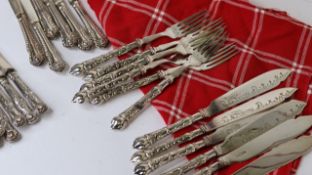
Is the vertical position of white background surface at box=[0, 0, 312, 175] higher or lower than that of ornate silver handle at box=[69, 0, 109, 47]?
lower

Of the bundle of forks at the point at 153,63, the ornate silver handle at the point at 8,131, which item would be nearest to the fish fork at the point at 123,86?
the bundle of forks at the point at 153,63

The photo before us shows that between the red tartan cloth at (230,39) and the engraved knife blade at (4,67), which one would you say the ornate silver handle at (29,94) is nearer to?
the engraved knife blade at (4,67)

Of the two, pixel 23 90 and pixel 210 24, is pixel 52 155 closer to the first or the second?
pixel 23 90

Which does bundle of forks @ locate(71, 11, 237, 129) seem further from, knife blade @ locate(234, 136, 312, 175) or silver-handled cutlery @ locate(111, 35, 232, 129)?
knife blade @ locate(234, 136, 312, 175)

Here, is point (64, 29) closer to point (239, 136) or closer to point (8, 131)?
point (8, 131)

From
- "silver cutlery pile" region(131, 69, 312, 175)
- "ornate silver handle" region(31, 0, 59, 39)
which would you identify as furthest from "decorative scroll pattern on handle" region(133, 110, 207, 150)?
"ornate silver handle" region(31, 0, 59, 39)

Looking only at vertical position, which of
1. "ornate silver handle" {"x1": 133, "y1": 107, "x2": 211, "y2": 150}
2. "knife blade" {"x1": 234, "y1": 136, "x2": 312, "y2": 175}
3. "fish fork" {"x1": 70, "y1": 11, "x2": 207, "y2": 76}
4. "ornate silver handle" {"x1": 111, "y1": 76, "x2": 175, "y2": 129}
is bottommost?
"knife blade" {"x1": 234, "y1": 136, "x2": 312, "y2": 175}

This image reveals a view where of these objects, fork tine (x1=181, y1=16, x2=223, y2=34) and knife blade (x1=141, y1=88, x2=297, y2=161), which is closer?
knife blade (x1=141, y1=88, x2=297, y2=161)

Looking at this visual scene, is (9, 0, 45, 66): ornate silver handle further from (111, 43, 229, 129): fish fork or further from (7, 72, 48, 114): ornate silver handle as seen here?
(111, 43, 229, 129): fish fork
